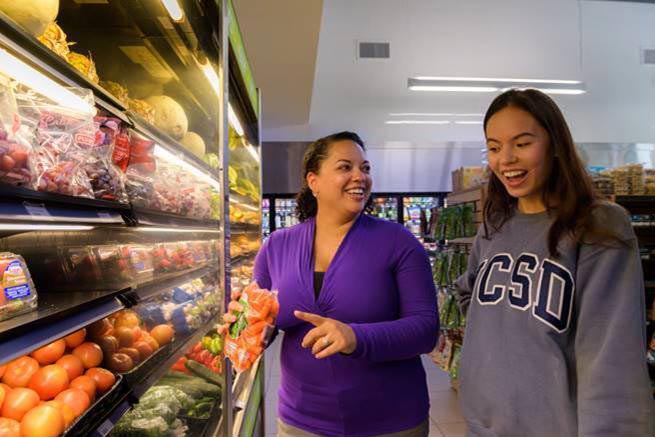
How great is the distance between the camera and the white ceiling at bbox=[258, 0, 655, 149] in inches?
282

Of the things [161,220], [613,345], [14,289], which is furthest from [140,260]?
[613,345]

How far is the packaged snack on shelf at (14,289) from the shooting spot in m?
0.85

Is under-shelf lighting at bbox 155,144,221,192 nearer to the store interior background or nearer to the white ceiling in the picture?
the store interior background

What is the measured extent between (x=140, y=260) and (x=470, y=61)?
24.0 feet

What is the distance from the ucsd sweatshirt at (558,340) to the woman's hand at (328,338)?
42 cm

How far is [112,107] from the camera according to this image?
115 centimetres

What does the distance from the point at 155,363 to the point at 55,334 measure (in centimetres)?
62

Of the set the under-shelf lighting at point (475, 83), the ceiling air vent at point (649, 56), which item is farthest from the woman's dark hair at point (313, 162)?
the ceiling air vent at point (649, 56)

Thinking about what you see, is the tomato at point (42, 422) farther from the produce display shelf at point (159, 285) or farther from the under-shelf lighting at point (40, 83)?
the under-shelf lighting at point (40, 83)

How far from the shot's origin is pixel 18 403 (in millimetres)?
966

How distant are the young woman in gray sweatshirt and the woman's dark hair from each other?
576 millimetres

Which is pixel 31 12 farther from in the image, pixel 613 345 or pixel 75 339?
pixel 613 345

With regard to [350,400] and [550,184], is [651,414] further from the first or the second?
[350,400]

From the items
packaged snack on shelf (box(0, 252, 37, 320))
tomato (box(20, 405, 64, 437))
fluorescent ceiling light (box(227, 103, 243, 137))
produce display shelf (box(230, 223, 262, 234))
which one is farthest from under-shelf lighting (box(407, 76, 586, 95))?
tomato (box(20, 405, 64, 437))
